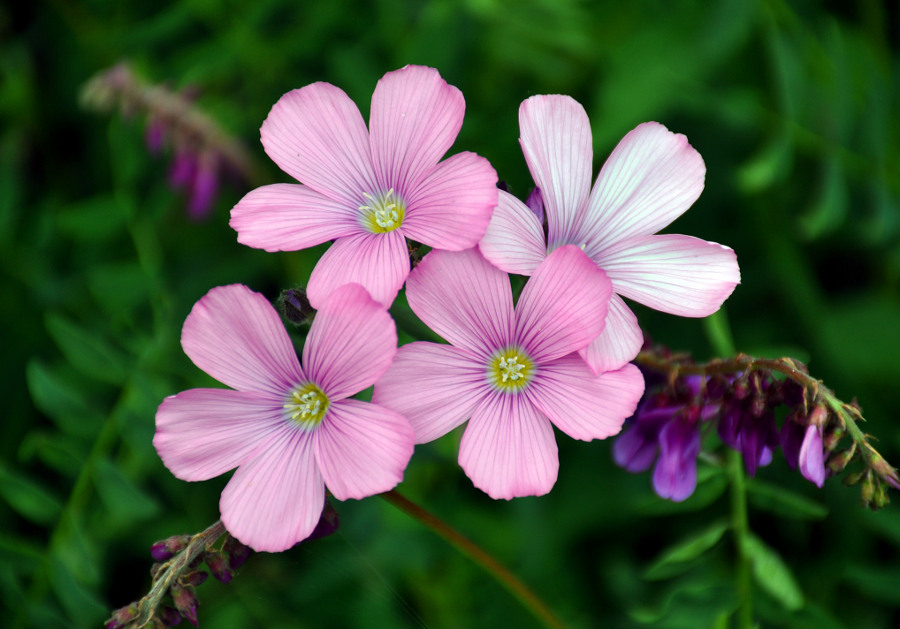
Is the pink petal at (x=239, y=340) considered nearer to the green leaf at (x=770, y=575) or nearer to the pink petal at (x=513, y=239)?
the pink petal at (x=513, y=239)

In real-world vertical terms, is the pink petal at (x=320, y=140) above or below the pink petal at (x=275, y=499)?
above

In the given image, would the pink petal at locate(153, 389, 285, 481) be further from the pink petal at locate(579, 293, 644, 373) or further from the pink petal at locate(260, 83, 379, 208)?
the pink petal at locate(579, 293, 644, 373)

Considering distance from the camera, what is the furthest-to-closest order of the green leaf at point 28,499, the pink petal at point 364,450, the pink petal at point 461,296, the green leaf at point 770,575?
1. the green leaf at point 28,499
2. the green leaf at point 770,575
3. the pink petal at point 461,296
4. the pink petal at point 364,450

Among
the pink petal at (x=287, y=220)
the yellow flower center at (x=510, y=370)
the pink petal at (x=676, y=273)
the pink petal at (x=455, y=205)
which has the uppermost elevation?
the pink petal at (x=455, y=205)

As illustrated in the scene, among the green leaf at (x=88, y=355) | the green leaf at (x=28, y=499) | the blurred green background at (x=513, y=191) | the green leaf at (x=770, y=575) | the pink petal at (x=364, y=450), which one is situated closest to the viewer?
the pink petal at (x=364, y=450)

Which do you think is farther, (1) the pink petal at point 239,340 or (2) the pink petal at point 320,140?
(2) the pink petal at point 320,140

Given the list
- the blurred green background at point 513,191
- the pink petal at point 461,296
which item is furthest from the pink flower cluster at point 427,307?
the blurred green background at point 513,191

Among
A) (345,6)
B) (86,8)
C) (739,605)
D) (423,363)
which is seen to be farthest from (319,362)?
(86,8)

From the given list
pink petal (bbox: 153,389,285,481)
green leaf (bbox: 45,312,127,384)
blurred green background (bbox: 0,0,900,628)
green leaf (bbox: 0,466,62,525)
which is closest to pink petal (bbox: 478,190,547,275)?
pink petal (bbox: 153,389,285,481)
